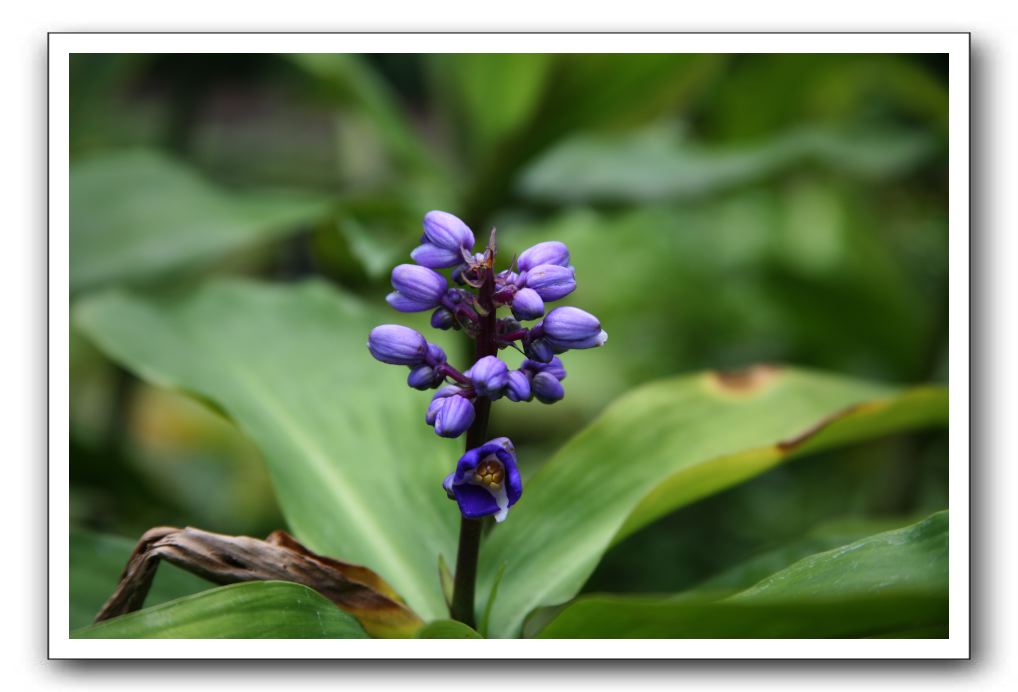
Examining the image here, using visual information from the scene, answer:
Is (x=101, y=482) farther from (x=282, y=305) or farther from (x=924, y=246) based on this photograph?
(x=924, y=246)

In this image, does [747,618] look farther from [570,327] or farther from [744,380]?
[744,380]

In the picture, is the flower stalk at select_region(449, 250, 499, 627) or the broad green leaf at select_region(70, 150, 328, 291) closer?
the flower stalk at select_region(449, 250, 499, 627)

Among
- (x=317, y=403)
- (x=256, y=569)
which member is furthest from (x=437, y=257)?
(x=317, y=403)

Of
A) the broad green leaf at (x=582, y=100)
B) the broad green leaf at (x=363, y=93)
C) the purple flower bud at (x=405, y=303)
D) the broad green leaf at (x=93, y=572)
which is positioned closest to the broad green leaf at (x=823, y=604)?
the purple flower bud at (x=405, y=303)

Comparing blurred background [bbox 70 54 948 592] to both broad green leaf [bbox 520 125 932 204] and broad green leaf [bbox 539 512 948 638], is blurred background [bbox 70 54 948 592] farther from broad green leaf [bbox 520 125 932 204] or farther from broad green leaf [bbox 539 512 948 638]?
broad green leaf [bbox 539 512 948 638]

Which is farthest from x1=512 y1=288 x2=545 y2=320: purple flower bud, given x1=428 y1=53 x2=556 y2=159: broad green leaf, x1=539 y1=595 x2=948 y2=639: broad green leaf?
x1=428 y1=53 x2=556 y2=159: broad green leaf

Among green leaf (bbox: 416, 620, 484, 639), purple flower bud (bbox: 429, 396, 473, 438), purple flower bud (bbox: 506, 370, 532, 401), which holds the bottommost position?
green leaf (bbox: 416, 620, 484, 639)
